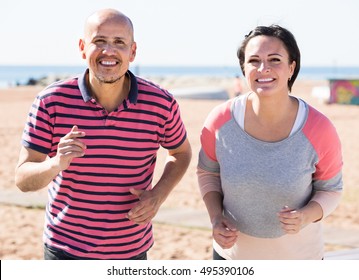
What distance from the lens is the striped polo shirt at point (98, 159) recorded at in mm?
2793

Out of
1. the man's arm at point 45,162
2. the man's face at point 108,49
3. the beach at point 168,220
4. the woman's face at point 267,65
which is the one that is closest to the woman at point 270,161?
the woman's face at point 267,65

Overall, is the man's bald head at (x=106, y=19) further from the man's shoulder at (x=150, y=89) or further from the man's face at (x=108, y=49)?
the man's shoulder at (x=150, y=89)

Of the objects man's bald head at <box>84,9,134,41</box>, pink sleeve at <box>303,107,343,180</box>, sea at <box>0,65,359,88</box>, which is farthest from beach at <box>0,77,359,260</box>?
sea at <box>0,65,359,88</box>

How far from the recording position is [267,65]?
2689 mm

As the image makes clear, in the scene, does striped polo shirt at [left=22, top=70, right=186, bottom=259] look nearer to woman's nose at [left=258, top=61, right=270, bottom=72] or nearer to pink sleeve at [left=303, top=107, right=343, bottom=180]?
woman's nose at [left=258, top=61, right=270, bottom=72]

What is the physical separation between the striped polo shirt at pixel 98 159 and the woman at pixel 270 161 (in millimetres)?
277

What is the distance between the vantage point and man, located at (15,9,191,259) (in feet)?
9.09

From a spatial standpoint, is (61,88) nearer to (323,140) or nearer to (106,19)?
(106,19)

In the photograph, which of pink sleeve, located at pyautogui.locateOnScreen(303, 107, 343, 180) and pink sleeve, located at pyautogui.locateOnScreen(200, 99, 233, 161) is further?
pink sleeve, located at pyautogui.locateOnScreen(200, 99, 233, 161)

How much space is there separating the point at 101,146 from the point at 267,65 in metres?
0.77

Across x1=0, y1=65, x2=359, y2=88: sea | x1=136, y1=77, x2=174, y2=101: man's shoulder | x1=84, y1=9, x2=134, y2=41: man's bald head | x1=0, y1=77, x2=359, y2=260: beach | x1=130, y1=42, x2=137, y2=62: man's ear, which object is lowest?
x1=0, y1=65, x2=359, y2=88: sea
